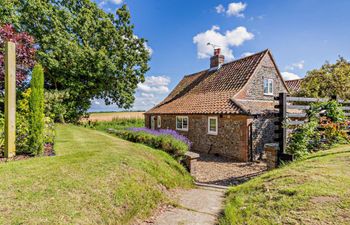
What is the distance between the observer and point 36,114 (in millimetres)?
5926

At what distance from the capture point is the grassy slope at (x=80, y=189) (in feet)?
10.3

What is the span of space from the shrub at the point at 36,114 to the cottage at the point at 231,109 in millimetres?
9849

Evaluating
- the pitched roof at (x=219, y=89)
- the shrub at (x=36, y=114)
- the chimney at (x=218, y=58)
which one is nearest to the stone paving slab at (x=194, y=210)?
the shrub at (x=36, y=114)

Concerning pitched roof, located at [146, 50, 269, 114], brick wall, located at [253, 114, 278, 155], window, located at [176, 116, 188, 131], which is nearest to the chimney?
pitched roof, located at [146, 50, 269, 114]

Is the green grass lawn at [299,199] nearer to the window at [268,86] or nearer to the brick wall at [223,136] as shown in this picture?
the brick wall at [223,136]

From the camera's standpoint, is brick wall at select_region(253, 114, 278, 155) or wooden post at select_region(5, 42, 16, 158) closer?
wooden post at select_region(5, 42, 16, 158)

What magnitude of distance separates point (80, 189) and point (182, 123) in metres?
13.3

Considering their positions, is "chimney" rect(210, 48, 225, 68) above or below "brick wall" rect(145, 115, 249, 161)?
above

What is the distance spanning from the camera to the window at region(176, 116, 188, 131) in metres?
16.5

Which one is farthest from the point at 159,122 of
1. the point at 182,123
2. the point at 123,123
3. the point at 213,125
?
the point at 123,123

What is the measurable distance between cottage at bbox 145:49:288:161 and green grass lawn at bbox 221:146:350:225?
22.9 feet

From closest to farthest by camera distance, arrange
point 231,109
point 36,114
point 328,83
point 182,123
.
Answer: point 36,114 → point 231,109 → point 328,83 → point 182,123

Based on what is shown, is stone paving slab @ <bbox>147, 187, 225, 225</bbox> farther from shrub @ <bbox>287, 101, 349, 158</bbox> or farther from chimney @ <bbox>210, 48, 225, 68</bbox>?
chimney @ <bbox>210, 48, 225, 68</bbox>

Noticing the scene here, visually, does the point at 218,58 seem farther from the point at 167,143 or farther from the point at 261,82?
the point at 167,143
